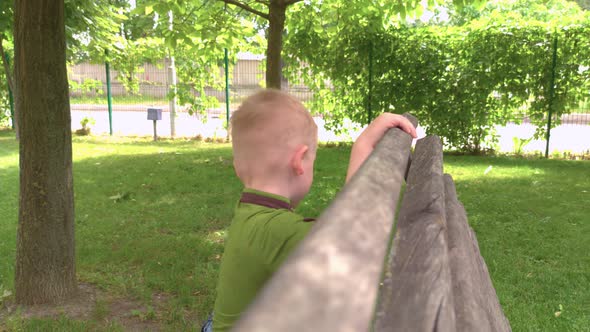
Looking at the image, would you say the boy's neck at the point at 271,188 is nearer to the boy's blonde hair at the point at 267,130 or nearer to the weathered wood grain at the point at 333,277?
the boy's blonde hair at the point at 267,130

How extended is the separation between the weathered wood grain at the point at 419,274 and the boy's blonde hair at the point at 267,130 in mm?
377

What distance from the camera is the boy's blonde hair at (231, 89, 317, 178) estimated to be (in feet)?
4.83

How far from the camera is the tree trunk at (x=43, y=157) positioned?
11.4ft

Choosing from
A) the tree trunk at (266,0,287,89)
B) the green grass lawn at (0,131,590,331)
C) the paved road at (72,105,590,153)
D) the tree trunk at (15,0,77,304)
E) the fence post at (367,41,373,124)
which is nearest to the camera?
the tree trunk at (15,0,77,304)

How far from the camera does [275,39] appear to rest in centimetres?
781

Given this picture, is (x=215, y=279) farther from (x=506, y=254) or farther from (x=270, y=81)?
(x=270, y=81)

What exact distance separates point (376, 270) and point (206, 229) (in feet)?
17.6

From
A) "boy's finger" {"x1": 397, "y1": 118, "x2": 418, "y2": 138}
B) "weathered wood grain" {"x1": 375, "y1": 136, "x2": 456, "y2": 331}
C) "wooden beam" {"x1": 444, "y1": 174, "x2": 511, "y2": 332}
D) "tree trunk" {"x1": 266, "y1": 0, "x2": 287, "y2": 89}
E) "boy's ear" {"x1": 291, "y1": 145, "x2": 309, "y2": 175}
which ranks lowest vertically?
"wooden beam" {"x1": 444, "y1": 174, "x2": 511, "y2": 332}

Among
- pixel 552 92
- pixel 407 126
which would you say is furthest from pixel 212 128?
pixel 407 126

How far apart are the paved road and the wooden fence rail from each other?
→ 10.6m

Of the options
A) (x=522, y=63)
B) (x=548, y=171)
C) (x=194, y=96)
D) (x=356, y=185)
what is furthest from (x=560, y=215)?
(x=194, y=96)

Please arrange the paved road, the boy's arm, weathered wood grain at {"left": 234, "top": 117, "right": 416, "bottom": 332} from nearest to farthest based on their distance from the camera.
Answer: weathered wood grain at {"left": 234, "top": 117, "right": 416, "bottom": 332}, the boy's arm, the paved road

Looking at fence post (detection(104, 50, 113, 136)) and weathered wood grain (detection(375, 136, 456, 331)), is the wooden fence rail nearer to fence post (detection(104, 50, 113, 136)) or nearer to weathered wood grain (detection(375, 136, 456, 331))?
weathered wood grain (detection(375, 136, 456, 331))

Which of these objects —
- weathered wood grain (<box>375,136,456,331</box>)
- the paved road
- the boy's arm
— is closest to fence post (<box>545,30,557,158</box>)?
the paved road
